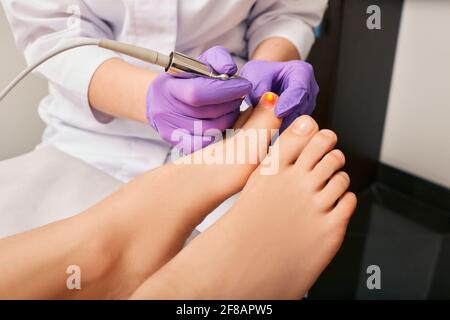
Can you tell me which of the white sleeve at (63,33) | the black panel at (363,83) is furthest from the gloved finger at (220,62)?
the black panel at (363,83)

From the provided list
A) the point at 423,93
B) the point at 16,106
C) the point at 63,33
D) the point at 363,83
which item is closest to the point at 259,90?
the point at 63,33

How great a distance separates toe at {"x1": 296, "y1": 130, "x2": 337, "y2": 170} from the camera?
664mm

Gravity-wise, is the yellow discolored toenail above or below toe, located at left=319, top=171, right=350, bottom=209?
above

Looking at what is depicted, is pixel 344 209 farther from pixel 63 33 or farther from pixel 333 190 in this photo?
pixel 63 33

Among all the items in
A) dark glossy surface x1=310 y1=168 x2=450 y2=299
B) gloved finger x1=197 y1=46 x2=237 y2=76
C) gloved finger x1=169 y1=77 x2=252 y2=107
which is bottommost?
dark glossy surface x1=310 y1=168 x2=450 y2=299

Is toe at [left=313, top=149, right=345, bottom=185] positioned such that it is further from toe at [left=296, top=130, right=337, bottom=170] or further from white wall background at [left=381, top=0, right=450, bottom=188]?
white wall background at [left=381, top=0, right=450, bottom=188]

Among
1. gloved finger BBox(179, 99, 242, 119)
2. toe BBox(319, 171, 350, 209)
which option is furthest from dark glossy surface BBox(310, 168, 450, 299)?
gloved finger BBox(179, 99, 242, 119)

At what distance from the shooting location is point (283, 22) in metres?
0.91

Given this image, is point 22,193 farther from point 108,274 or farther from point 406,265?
point 406,265

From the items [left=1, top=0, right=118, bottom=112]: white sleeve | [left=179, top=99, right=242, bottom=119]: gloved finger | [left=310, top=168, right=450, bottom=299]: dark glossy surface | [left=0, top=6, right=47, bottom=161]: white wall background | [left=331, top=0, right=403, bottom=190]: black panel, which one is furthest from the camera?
[left=331, top=0, right=403, bottom=190]: black panel

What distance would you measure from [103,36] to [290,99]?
15.0 inches

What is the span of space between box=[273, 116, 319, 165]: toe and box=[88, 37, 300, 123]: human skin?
22 cm

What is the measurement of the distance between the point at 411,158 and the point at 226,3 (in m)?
1.04

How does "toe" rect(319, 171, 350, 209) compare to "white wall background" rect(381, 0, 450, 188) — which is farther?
"white wall background" rect(381, 0, 450, 188)
